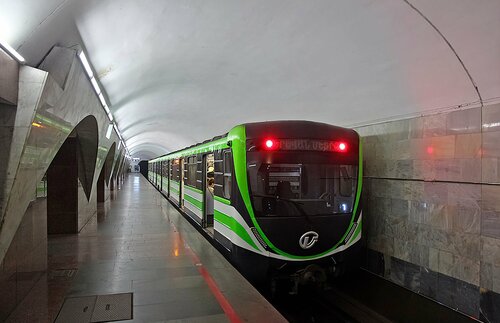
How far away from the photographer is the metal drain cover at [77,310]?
12.9ft

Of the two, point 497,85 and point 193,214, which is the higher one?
point 497,85

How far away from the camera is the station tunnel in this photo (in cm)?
409

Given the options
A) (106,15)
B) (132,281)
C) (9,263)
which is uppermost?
(106,15)

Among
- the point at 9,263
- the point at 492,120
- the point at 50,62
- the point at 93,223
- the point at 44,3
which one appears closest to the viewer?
the point at 44,3

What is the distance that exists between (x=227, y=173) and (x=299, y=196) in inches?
52.1

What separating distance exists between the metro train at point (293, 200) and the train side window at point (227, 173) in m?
0.07

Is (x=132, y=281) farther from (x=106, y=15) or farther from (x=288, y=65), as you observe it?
(x=288, y=65)

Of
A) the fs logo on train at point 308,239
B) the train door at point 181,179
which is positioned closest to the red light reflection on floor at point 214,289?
the fs logo on train at point 308,239

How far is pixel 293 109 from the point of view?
9453 millimetres

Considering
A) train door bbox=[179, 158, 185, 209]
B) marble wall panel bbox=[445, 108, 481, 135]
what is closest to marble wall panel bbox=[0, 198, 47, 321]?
marble wall panel bbox=[445, 108, 481, 135]

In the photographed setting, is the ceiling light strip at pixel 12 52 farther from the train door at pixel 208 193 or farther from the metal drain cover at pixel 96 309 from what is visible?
the train door at pixel 208 193

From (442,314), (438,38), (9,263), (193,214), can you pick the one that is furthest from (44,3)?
(193,214)

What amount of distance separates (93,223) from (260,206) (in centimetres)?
664

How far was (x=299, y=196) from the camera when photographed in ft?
18.4
